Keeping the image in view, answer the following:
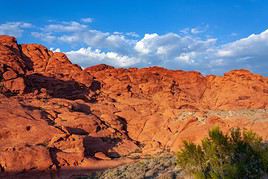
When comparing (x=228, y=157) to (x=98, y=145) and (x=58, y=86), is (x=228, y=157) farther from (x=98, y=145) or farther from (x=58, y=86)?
(x=58, y=86)

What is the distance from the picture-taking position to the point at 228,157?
14.5 metres

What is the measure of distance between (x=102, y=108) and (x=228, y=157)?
23.0 meters

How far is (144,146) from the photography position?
106 ft

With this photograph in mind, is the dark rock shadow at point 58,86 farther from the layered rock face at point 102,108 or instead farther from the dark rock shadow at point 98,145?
the dark rock shadow at point 98,145

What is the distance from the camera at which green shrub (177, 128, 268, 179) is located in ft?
45.1

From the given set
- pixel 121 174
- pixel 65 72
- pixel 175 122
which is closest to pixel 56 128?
pixel 121 174

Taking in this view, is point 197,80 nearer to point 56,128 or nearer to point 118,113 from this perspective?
point 118,113

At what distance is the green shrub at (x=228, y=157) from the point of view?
13758mm

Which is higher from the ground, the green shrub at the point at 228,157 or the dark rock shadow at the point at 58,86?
the dark rock shadow at the point at 58,86

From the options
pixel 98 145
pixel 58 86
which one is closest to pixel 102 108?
pixel 58 86

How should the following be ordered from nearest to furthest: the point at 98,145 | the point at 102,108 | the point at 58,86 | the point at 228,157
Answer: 1. the point at 228,157
2. the point at 98,145
3. the point at 102,108
4. the point at 58,86

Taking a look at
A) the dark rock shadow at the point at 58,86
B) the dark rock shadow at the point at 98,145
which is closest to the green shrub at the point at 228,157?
the dark rock shadow at the point at 98,145

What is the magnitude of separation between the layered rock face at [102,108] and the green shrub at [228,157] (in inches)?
474

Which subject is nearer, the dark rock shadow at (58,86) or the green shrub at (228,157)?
the green shrub at (228,157)
